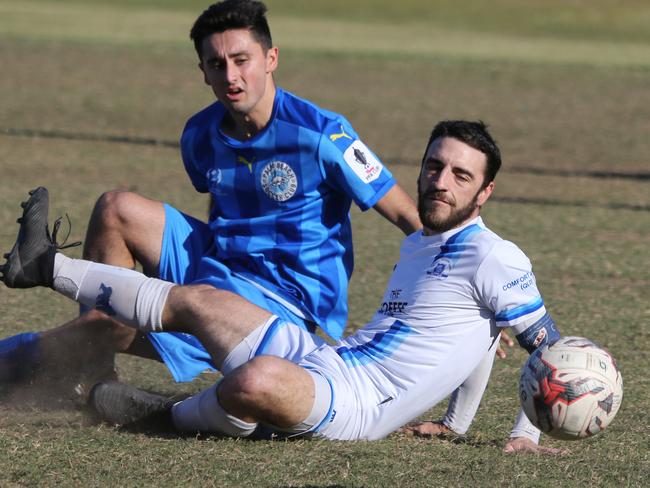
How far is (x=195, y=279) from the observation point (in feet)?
18.1

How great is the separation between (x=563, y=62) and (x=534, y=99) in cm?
669

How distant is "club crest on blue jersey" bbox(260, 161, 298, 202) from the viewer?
5.42 m

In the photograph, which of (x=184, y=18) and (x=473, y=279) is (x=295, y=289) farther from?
(x=184, y=18)

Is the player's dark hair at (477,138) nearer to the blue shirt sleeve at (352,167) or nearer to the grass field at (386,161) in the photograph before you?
the blue shirt sleeve at (352,167)

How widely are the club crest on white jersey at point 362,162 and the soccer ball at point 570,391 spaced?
121 cm

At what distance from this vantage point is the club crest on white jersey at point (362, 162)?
17.6ft

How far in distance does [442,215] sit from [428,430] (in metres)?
0.84

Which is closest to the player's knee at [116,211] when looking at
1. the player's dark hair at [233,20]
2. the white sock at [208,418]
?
the player's dark hair at [233,20]

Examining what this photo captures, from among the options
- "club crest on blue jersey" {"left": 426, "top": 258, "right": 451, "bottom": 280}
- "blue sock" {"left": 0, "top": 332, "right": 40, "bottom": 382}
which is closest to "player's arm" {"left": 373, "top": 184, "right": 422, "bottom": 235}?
"club crest on blue jersey" {"left": 426, "top": 258, "right": 451, "bottom": 280}

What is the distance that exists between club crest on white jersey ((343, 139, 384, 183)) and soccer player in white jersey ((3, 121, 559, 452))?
0.39m

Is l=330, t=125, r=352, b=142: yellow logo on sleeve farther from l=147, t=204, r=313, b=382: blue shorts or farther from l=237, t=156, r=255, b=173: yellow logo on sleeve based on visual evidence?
l=147, t=204, r=313, b=382: blue shorts

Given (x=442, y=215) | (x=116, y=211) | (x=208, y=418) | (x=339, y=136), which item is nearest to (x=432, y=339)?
(x=442, y=215)

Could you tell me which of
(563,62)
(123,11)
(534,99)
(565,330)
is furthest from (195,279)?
(123,11)

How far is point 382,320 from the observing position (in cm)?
500
